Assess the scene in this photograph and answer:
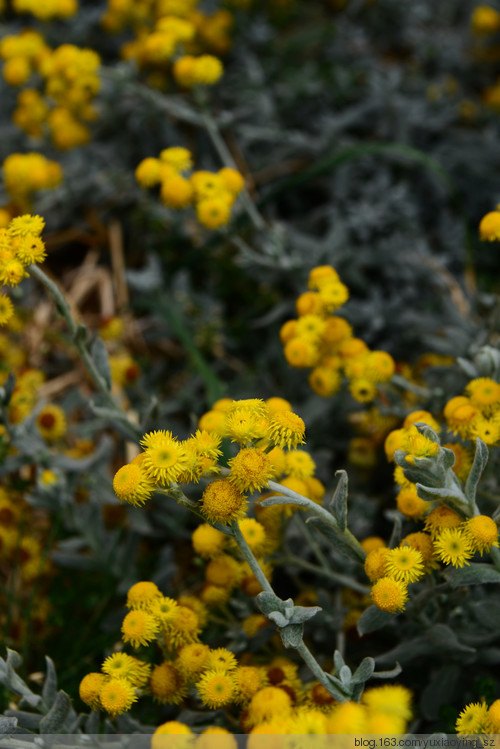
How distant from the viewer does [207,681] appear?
145cm

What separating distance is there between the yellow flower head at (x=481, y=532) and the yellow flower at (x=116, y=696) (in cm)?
78

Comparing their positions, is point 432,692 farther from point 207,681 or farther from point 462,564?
point 207,681

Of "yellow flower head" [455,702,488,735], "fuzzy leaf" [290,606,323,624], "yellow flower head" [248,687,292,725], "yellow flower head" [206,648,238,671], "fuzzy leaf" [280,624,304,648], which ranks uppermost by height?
"fuzzy leaf" [290,606,323,624]

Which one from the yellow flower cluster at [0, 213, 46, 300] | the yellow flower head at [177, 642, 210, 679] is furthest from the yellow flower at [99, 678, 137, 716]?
the yellow flower cluster at [0, 213, 46, 300]

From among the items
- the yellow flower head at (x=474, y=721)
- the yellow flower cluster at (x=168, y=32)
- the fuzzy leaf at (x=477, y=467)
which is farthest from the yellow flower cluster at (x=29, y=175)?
the yellow flower head at (x=474, y=721)

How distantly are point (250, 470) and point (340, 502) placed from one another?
0.29m

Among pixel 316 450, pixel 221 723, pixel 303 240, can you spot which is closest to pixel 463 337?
pixel 316 450

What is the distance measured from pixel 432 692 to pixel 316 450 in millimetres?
1027

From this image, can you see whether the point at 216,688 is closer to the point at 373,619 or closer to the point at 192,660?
the point at 192,660

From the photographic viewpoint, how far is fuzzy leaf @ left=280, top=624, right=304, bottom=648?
1411mm

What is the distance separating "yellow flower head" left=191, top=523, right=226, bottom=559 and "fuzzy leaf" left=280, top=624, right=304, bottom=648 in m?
0.33

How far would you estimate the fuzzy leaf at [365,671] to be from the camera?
1430mm

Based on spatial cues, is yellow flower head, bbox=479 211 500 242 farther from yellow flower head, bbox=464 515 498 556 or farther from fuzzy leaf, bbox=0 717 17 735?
fuzzy leaf, bbox=0 717 17 735

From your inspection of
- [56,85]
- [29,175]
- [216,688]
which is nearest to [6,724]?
[216,688]
